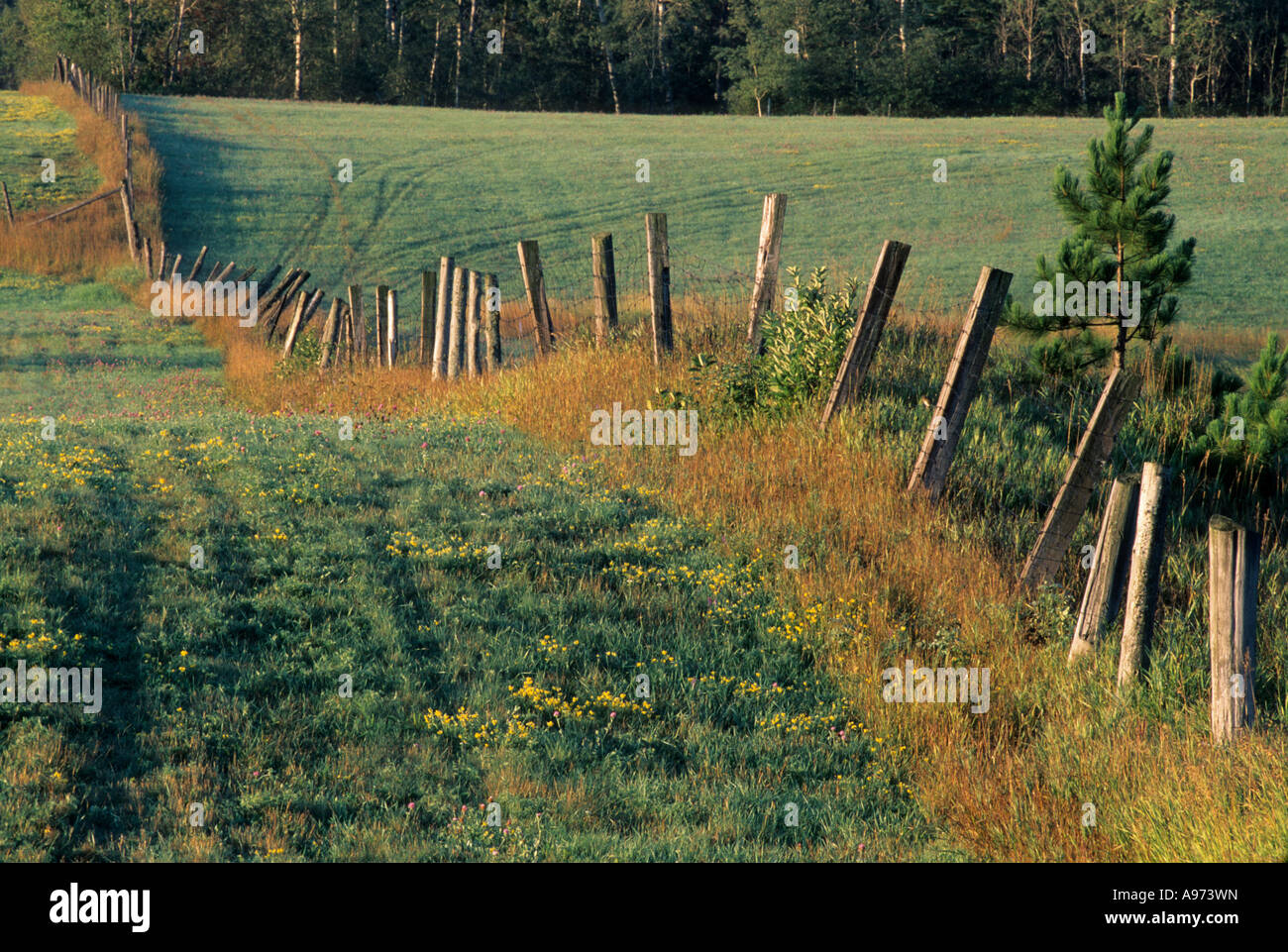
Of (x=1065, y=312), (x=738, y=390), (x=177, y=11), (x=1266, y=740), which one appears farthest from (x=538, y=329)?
(x=177, y=11)

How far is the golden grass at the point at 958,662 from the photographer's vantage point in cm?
446

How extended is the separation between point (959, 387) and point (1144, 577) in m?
2.61

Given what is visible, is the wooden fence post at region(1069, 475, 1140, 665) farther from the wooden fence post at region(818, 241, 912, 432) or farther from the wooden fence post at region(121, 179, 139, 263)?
the wooden fence post at region(121, 179, 139, 263)

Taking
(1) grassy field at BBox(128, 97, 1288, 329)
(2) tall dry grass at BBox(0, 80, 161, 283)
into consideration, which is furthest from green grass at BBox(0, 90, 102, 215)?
(1) grassy field at BBox(128, 97, 1288, 329)

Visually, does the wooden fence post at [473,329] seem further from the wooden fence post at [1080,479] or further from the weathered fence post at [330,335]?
the wooden fence post at [1080,479]

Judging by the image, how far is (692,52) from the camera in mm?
72500

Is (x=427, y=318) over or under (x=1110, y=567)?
over

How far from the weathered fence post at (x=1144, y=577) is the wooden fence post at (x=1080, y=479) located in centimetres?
128

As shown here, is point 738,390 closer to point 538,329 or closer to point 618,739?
point 538,329

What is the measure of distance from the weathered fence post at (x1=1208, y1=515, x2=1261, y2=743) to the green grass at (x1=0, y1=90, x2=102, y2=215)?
29.6m

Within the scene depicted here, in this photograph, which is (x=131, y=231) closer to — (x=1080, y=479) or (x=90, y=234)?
(x=90, y=234)

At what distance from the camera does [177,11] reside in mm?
64188

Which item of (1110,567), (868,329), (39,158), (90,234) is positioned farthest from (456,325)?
(39,158)

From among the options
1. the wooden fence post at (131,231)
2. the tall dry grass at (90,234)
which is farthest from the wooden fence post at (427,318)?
the wooden fence post at (131,231)
